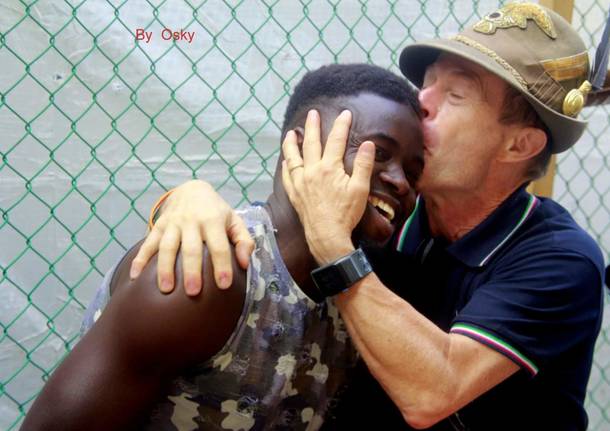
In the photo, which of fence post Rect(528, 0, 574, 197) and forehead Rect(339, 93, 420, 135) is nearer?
forehead Rect(339, 93, 420, 135)

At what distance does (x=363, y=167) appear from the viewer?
1.35 m

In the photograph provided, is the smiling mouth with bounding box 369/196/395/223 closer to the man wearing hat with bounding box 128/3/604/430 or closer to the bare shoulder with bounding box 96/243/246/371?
the man wearing hat with bounding box 128/3/604/430

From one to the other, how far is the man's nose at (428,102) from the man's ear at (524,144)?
0.27m

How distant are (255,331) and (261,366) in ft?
0.27

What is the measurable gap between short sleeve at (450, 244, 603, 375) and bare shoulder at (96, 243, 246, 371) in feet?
1.99

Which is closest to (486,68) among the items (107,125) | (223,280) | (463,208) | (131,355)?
(463,208)

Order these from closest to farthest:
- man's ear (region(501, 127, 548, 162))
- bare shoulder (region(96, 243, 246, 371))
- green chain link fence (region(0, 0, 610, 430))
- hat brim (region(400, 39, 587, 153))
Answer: bare shoulder (region(96, 243, 246, 371)) → hat brim (region(400, 39, 587, 153)) → man's ear (region(501, 127, 548, 162)) → green chain link fence (region(0, 0, 610, 430))

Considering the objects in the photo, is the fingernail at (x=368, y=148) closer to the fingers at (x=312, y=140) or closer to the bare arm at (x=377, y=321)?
the bare arm at (x=377, y=321)

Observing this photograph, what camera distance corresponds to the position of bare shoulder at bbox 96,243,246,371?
113cm

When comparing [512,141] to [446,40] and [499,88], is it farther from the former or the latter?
[446,40]

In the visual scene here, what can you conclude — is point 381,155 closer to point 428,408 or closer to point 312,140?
point 312,140

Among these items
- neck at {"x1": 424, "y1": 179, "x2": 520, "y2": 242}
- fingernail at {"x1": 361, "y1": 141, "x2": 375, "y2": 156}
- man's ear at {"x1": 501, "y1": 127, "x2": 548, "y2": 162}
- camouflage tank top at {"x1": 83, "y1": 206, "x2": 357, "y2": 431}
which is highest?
fingernail at {"x1": 361, "y1": 141, "x2": 375, "y2": 156}

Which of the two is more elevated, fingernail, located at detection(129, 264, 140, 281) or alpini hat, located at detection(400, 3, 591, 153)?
fingernail, located at detection(129, 264, 140, 281)

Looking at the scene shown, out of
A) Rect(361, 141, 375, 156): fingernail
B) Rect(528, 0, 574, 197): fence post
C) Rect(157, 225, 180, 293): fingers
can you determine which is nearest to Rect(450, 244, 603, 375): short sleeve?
Rect(361, 141, 375, 156): fingernail
